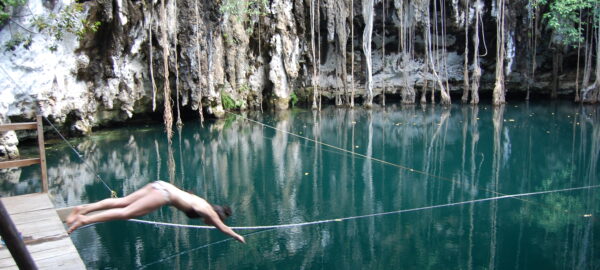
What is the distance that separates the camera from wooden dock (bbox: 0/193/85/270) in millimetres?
3467

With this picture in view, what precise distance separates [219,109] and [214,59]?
192cm

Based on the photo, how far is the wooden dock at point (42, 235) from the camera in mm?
3467

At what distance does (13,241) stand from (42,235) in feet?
8.05

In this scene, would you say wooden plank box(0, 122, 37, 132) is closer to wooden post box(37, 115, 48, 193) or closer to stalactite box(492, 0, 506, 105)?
wooden post box(37, 115, 48, 193)

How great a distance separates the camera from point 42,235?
13.0ft

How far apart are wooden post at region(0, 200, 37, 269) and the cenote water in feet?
11.3

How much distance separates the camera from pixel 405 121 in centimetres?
1639

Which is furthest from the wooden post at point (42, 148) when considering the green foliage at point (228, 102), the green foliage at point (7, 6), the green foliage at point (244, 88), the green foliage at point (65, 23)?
the green foliage at point (244, 88)

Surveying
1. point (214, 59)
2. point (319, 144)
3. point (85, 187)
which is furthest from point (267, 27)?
point (85, 187)

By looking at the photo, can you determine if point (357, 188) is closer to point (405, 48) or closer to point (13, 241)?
point (13, 241)

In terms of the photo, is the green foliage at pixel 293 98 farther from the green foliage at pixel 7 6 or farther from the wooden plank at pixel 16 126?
the wooden plank at pixel 16 126

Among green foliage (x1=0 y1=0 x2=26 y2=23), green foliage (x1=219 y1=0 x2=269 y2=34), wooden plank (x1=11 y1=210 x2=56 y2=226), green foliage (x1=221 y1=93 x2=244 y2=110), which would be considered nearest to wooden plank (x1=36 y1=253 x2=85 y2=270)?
wooden plank (x1=11 y1=210 x2=56 y2=226)

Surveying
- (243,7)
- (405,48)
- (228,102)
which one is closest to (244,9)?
(243,7)

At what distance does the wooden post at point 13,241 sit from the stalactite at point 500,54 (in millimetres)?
19605
